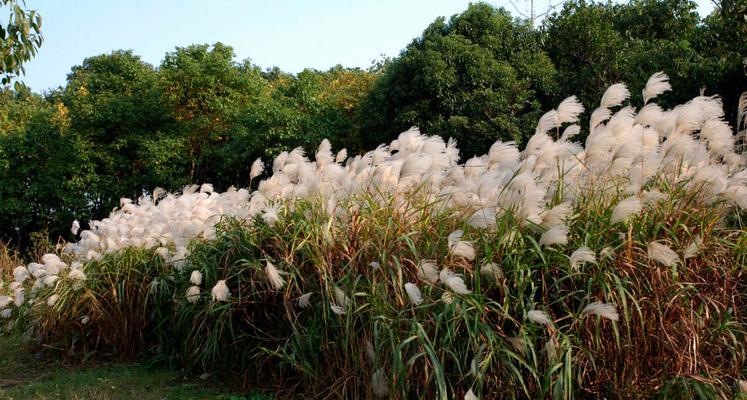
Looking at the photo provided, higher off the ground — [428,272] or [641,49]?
[641,49]

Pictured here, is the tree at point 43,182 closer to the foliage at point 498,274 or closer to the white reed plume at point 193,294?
the foliage at point 498,274

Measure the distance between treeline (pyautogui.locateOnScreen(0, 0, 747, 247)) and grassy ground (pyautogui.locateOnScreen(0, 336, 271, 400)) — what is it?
27.2ft

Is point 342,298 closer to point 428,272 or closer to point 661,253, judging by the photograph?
point 428,272

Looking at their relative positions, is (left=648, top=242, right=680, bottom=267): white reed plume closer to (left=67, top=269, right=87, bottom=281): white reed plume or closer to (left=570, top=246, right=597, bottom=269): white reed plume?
(left=570, top=246, right=597, bottom=269): white reed plume

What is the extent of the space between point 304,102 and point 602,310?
41.3 feet

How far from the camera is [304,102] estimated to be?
50.3 ft

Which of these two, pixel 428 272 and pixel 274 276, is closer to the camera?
pixel 428 272

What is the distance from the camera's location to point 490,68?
13.4 metres

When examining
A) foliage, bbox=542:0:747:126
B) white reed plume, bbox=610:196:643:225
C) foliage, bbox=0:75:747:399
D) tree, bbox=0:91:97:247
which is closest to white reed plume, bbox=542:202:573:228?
foliage, bbox=0:75:747:399

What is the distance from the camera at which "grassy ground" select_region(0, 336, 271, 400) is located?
4.92 m

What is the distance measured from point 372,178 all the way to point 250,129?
33.9ft

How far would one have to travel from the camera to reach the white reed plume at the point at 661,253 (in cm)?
360

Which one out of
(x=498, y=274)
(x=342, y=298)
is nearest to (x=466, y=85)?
(x=342, y=298)

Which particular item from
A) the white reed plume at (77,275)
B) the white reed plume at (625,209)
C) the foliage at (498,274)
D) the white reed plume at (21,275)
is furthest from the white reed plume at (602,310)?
the white reed plume at (21,275)
